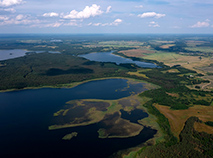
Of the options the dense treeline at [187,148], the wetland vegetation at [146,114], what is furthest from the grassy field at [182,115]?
the dense treeline at [187,148]

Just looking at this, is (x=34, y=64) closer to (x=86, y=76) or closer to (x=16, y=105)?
(x=86, y=76)

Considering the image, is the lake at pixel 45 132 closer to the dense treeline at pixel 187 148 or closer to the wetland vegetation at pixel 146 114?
the wetland vegetation at pixel 146 114

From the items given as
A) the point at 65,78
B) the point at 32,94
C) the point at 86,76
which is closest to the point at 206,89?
the point at 86,76

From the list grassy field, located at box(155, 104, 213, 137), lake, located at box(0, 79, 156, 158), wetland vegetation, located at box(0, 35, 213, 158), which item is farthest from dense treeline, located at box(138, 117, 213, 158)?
lake, located at box(0, 79, 156, 158)

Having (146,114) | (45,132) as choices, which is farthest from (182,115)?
(45,132)

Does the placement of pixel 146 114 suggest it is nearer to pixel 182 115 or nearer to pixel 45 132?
pixel 182 115
